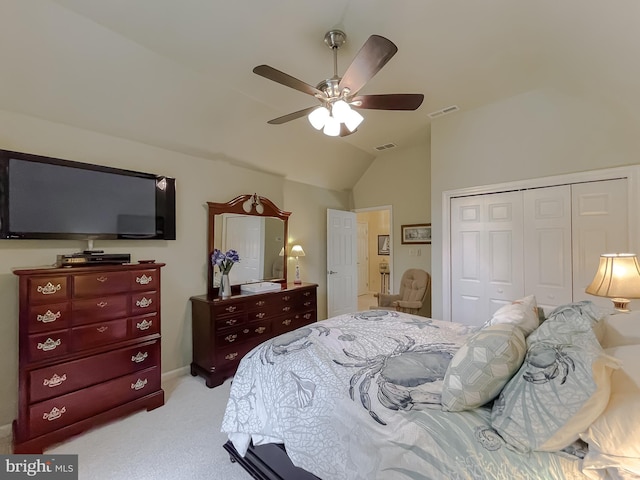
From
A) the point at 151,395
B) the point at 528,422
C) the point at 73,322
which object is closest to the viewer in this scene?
the point at 528,422

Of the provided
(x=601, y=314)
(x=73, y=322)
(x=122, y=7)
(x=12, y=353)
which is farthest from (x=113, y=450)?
(x=601, y=314)

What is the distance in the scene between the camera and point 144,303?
8.27 ft

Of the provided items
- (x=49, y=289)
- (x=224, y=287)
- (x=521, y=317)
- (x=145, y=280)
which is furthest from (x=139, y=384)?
(x=521, y=317)

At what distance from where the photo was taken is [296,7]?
192cm

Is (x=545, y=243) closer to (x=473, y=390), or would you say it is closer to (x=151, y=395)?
(x=473, y=390)

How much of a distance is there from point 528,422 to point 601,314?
95 centimetres

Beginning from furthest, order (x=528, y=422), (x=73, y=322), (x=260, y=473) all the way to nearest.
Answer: (x=73, y=322), (x=260, y=473), (x=528, y=422)

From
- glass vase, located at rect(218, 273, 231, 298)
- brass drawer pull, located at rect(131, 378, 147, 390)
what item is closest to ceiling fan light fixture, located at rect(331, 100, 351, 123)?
glass vase, located at rect(218, 273, 231, 298)

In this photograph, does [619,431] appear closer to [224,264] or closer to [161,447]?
[161,447]

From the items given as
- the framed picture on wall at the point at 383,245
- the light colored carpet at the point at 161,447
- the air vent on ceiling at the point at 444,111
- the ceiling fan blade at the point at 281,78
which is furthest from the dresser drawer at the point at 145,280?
the framed picture on wall at the point at 383,245

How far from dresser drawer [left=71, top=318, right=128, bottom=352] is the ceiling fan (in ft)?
7.29

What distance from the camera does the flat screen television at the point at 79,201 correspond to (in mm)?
2187

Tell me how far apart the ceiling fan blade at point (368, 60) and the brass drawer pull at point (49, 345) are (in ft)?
8.89

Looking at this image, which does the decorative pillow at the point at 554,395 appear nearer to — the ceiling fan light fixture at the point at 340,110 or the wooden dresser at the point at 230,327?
the ceiling fan light fixture at the point at 340,110
